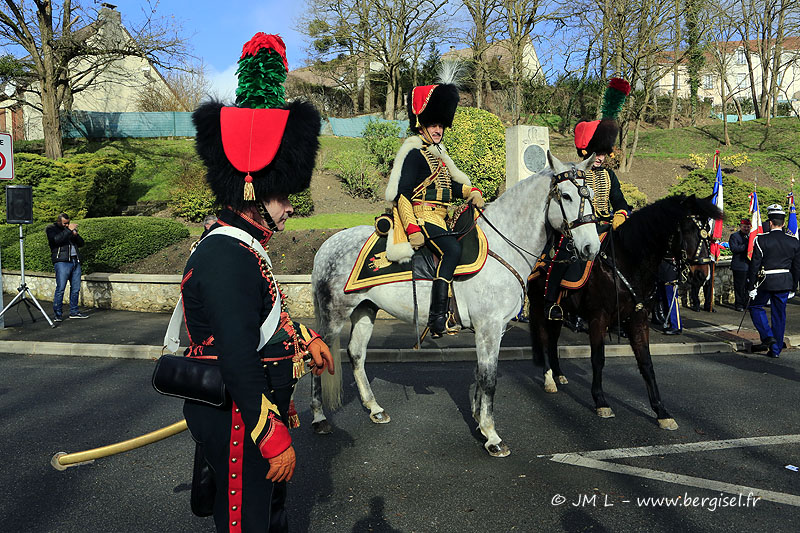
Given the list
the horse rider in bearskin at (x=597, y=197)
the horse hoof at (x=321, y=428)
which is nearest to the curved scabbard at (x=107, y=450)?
the horse hoof at (x=321, y=428)

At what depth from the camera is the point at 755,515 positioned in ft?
12.9

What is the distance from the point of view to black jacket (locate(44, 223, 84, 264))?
11.3 metres

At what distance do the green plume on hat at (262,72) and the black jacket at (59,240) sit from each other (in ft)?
33.9

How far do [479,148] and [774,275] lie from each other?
12057 mm

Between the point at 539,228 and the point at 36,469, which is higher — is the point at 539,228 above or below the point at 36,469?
above

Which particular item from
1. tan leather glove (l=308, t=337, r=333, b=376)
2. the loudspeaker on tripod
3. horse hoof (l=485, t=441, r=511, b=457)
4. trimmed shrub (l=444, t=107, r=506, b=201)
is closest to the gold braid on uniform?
horse hoof (l=485, t=441, r=511, b=457)

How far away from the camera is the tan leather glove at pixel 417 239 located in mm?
5418

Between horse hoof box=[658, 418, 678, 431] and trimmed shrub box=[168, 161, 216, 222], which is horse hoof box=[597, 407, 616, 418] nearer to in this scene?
horse hoof box=[658, 418, 678, 431]

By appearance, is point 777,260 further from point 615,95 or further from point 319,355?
point 319,355

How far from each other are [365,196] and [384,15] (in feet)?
58.3

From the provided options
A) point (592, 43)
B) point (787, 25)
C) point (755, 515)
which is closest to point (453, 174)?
point (755, 515)

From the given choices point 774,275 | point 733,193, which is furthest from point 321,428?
point 733,193

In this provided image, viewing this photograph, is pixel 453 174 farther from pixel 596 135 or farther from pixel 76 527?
pixel 76 527

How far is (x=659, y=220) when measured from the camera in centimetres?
605
